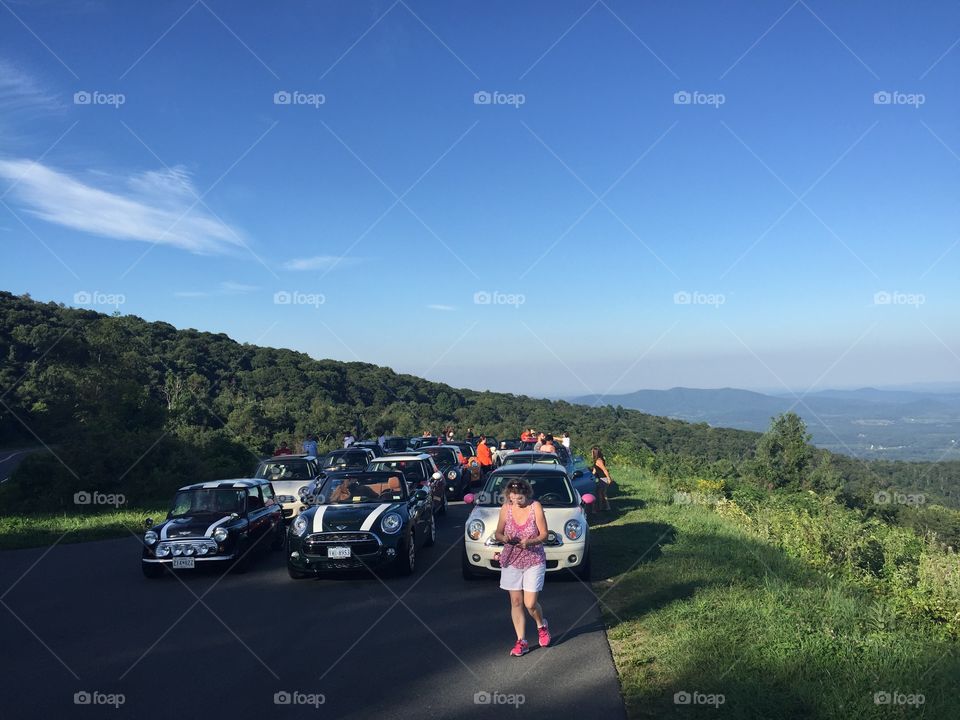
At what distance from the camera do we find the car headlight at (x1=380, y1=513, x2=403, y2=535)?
10727 mm

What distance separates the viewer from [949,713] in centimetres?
508

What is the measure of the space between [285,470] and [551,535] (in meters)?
9.98

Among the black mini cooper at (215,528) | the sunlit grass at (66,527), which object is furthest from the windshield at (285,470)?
the black mini cooper at (215,528)

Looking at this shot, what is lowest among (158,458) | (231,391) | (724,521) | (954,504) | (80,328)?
(954,504)

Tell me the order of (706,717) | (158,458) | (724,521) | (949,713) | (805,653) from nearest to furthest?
(949,713) → (706,717) → (805,653) → (724,521) → (158,458)

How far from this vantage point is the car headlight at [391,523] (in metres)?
10.7

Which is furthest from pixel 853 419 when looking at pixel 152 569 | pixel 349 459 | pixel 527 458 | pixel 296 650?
pixel 296 650

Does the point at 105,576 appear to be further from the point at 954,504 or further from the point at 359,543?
the point at 954,504

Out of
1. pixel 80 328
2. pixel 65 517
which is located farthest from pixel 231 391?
pixel 65 517

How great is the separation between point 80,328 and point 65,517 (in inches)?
1547

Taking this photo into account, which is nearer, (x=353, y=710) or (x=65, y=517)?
(x=353, y=710)

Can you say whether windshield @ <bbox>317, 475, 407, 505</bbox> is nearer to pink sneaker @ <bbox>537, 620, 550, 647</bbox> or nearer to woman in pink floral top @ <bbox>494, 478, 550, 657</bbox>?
pink sneaker @ <bbox>537, 620, 550, 647</bbox>

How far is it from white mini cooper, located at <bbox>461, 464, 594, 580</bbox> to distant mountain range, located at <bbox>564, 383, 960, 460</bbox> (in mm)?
65201

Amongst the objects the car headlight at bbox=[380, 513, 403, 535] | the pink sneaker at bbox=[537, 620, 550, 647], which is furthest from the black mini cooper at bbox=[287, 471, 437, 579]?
the pink sneaker at bbox=[537, 620, 550, 647]
